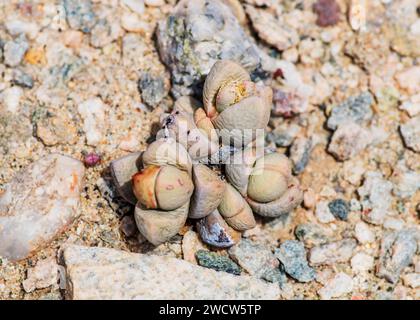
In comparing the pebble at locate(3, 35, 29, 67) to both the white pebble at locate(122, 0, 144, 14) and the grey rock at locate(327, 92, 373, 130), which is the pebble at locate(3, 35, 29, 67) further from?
the grey rock at locate(327, 92, 373, 130)

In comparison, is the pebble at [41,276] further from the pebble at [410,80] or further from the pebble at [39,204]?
the pebble at [410,80]

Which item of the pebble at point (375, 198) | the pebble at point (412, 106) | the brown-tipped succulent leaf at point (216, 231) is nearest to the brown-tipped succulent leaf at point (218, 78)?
the brown-tipped succulent leaf at point (216, 231)


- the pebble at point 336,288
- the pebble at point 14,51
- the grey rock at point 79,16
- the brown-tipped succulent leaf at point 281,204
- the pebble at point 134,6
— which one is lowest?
the pebble at point 336,288

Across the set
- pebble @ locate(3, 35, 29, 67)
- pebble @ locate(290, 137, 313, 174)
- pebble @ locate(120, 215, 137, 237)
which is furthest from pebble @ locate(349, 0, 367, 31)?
pebble @ locate(3, 35, 29, 67)

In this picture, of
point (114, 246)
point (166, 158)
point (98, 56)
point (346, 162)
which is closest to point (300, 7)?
point (346, 162)

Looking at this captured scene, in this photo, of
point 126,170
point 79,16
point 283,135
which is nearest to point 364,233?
point 283,135
